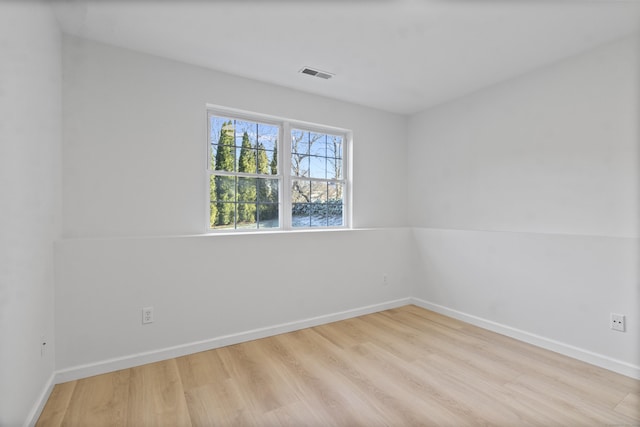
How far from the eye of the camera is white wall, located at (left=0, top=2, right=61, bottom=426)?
54.7 inches

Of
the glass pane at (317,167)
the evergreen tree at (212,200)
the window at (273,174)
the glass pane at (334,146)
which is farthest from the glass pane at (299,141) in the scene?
the evergreen tree at (212,200)

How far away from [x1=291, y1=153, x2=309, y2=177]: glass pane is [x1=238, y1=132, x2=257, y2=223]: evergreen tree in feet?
1.55

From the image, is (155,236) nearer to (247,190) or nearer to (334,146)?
(247,190)

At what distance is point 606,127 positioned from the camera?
96.7 inches

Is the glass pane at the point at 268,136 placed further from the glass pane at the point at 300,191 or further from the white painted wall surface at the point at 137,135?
the glass pane at the point at 300,191

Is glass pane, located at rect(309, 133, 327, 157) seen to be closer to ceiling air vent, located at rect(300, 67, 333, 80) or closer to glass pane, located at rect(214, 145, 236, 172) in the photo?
ceiling air vent, located at rect(300, 67, 333, 80)

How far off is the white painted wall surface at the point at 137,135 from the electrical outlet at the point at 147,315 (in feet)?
2.00

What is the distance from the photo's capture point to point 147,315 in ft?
7.82

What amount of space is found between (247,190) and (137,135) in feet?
3.46

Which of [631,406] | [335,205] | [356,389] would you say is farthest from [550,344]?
[335,205]

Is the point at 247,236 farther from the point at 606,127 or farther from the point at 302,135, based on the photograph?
the point at 606,127

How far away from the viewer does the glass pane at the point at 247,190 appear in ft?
10.0

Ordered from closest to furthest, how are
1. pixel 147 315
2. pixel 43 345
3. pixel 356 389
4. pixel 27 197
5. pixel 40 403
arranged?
1. pixel 27 197
2. pixel 40 403
3. pixel 43 345
4. pixel 356 389
5. pixel 147 315

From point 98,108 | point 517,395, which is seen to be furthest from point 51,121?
point 517,395
